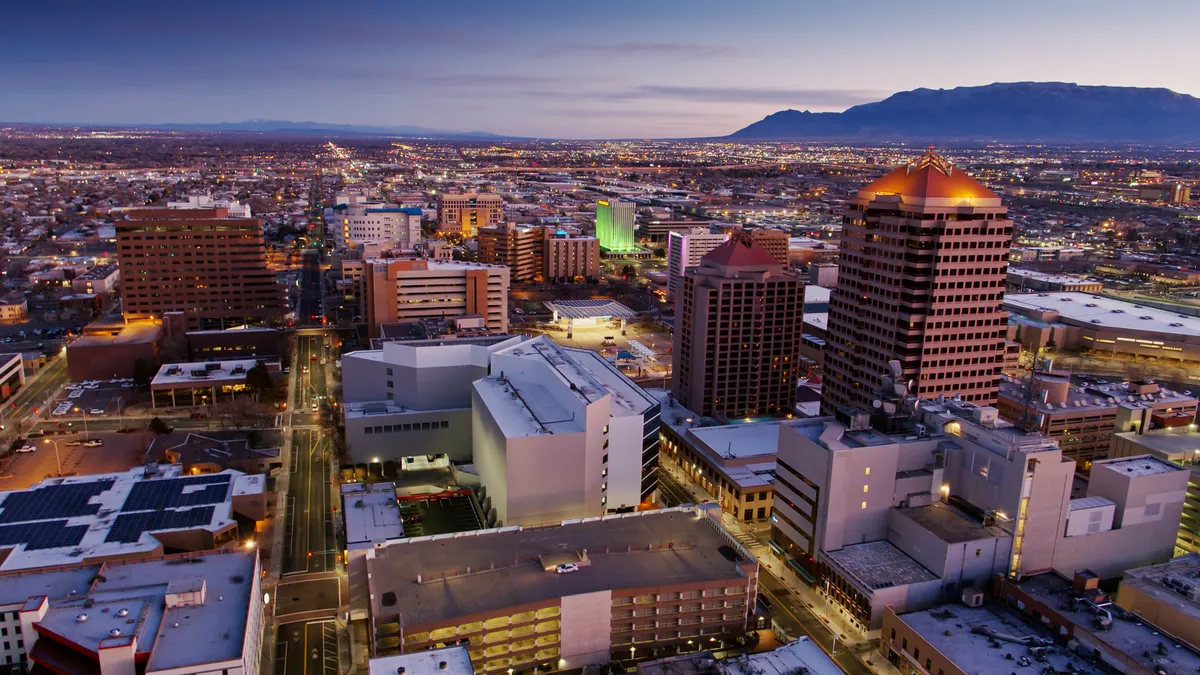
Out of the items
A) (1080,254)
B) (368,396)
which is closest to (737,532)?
(368,396)

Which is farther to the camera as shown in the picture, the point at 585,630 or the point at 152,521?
the point at 152,521

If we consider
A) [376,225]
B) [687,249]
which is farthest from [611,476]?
[376,225]

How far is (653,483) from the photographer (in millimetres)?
42781

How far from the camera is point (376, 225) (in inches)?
4488

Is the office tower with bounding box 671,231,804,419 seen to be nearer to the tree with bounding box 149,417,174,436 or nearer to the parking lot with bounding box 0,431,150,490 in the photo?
the tree with bounding box 149,417,174,436

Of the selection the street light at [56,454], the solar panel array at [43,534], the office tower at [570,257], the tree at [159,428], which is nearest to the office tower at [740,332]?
the tree at [159,428]

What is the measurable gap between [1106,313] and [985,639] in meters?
63.4

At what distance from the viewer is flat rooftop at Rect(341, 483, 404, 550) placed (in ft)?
113

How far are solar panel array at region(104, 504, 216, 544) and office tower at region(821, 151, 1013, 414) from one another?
112 ft

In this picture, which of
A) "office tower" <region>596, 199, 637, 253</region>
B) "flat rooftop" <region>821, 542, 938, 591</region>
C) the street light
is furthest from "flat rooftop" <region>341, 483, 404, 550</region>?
"office tower" <region>596, 199, 637, 253</region>

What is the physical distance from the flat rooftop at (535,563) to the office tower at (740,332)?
17.9 metres

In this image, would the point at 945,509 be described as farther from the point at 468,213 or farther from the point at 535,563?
the point at 468,213

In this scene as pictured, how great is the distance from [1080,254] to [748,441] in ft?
328

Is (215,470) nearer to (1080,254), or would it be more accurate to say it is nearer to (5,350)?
(5,350)
